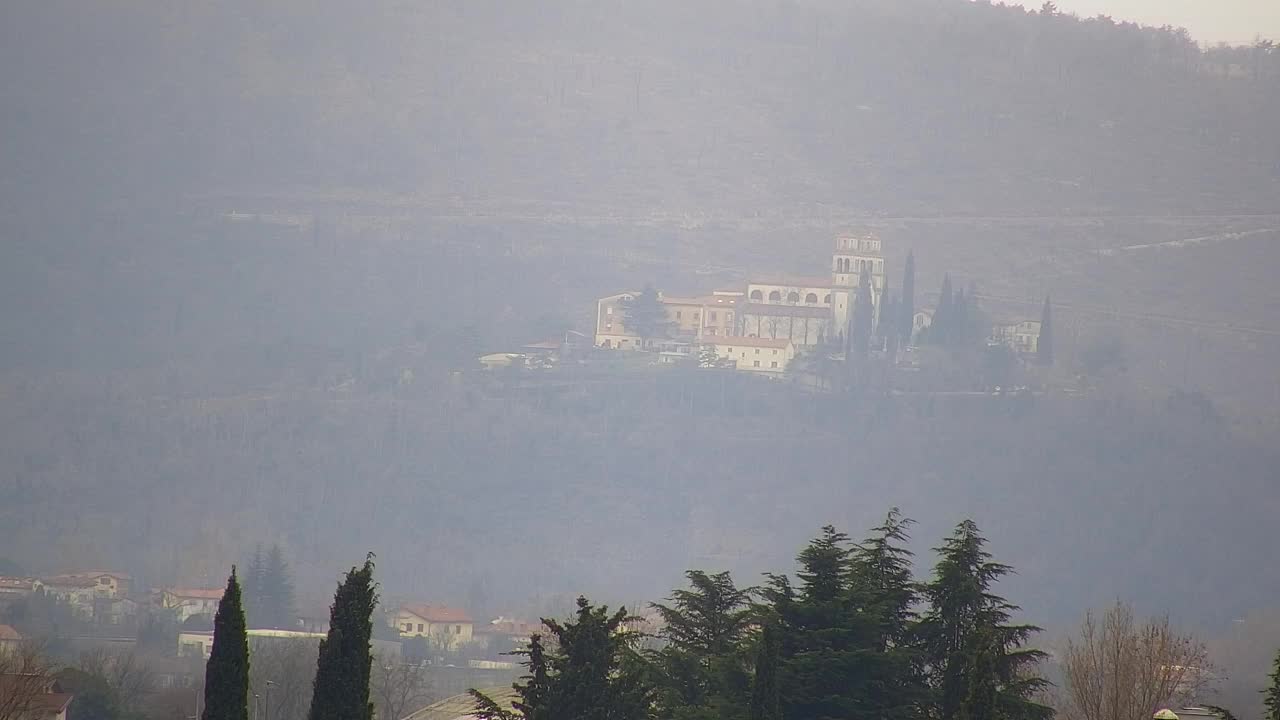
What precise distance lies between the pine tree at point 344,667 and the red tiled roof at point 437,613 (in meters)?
80.5

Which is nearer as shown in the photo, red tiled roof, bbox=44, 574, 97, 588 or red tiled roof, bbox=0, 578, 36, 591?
red tiled roof, bbox=0, 578, 36, 591

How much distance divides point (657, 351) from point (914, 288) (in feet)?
101

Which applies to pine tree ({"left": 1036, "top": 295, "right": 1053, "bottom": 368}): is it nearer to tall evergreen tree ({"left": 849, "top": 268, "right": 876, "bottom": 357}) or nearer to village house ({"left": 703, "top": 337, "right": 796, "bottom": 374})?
tall evergreen tree ({"left": 849, "top": 268, "right": 876, "bottom": 357})

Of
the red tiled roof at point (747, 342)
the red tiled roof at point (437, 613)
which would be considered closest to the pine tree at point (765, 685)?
the red tiled roof at point (437, 613)

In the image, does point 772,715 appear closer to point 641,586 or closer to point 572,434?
point 641,586

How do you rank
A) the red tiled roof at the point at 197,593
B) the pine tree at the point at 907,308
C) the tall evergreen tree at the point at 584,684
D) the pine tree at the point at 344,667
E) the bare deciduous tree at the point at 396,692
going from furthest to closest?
the pine tree at the point at 907,308, the red tiled roof at the point at 197,593, the bare deciduous tree at the point at 396,692, the tall evergreen tree at the point at 584,684, the pine tree at the point at 344,667

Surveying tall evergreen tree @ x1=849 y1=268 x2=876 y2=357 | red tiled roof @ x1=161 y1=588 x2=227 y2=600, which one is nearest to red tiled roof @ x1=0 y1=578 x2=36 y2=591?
red tiled roof @ x1=161 y1=588 x2=227 y2=600

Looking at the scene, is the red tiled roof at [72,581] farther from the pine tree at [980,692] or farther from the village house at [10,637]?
the pine tree at [980,692]

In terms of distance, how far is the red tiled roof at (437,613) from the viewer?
105m

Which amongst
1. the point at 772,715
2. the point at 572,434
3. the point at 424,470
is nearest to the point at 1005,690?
the point at 772,715

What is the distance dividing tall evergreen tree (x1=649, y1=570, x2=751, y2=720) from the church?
5782 inches

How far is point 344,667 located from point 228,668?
1514mm

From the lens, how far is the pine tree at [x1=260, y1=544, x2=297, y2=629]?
102250 mm

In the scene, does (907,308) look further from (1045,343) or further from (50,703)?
(50,703)
